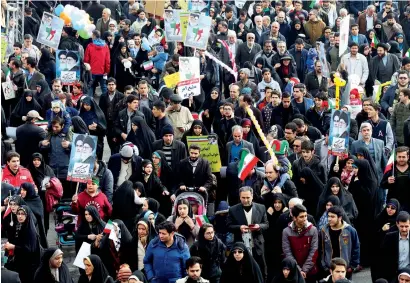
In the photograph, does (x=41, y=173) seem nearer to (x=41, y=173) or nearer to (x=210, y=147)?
(x=41, y=173)

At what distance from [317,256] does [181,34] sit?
9.66 m

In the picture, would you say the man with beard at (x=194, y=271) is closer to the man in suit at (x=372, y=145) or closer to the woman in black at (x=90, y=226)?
the woman in black at (x=90, y=226)

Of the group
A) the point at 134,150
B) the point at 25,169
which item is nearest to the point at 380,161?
the point at 134,150

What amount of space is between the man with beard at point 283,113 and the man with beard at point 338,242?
16.6 ft

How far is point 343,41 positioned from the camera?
26.4 m

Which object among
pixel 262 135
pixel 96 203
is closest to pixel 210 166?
pixel 262 135

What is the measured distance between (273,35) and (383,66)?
9.14ft

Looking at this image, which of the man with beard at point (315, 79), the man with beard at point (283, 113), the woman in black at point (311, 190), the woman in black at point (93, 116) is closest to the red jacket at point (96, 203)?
the woman in black at point (311, 190)

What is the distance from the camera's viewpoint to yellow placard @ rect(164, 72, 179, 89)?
78.6 ft

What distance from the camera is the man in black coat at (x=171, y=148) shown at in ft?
67.1

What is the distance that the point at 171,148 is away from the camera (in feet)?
67.4

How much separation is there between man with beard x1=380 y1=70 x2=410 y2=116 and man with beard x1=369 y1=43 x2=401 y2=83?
2.69 metres

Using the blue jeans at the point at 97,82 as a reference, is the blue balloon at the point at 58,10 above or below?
above

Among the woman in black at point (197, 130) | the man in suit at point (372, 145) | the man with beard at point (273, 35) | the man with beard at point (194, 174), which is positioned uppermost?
the man with beard at point (273, 35)
